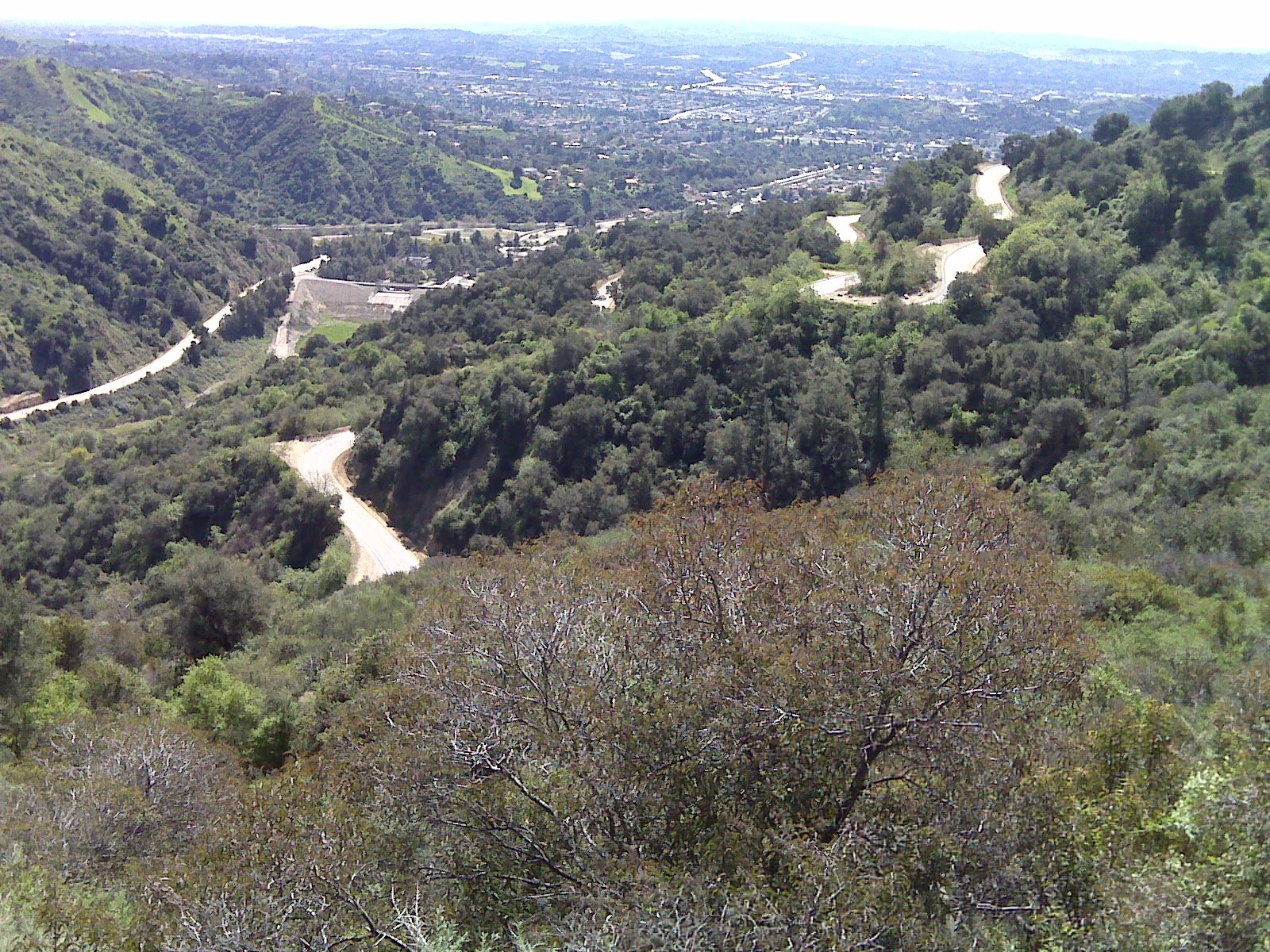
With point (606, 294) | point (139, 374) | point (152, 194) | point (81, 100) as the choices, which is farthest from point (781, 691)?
point (81, 100)

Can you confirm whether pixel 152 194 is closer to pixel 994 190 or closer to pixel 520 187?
pixel 520 187

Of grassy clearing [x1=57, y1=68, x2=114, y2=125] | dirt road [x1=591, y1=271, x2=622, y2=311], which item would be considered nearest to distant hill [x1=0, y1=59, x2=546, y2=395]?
grassy clearing [x1=57, y1=68, x2=114, y2=125]

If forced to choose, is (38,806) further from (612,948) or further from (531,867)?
(612,948)

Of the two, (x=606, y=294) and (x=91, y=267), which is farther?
(x=91, y=267)

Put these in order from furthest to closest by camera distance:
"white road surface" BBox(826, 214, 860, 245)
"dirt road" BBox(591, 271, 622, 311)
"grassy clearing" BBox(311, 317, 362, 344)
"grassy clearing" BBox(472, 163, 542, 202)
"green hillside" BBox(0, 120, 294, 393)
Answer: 1. "grassy clearing" BBox(472, 163, 542, 202)
2. "grassy clearing" BBox(311, 317, 362, 344)
3. "green hillside" BBox(0, 120, 294, 393)
4. "white road surface" BBox(826, 214, 860, 245)
5. "dirt road" BBox(591, 271, 622, 311)

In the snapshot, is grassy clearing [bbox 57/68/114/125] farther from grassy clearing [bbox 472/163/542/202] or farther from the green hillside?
grassy clearing [bbox 472/163/542/202]

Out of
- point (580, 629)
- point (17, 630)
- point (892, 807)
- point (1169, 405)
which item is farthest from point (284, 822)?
point (1169, 405)
